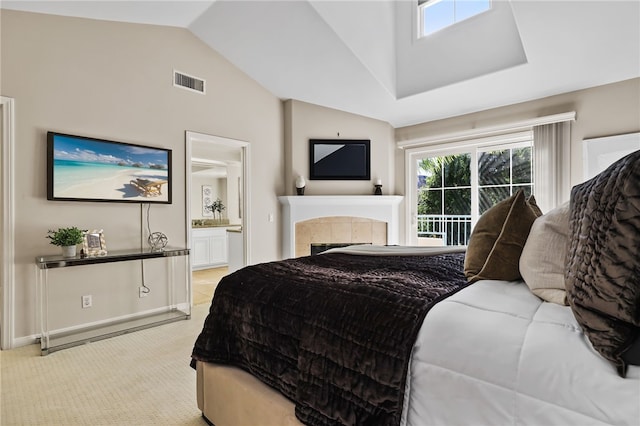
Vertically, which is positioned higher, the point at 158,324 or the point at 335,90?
the point at 335,90

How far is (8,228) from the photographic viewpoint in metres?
2.82

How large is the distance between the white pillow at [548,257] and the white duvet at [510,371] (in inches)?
1.9

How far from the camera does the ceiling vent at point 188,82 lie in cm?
385

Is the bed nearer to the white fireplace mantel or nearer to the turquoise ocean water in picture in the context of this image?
the turquoise ocean water in picture

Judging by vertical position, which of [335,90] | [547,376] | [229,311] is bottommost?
[229,311]

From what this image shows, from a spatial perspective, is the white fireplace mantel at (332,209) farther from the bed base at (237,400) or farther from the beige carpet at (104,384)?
the bed base at (237,400)

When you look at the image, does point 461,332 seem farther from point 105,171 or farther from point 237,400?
point 105,171

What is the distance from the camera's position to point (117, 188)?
11.1ft

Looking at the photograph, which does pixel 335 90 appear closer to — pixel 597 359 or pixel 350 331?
pixel 350 331

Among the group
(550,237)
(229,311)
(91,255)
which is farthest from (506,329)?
(91,255)

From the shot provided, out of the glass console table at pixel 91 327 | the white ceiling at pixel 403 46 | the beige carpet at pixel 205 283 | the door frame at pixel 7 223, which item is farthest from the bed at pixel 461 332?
the beige carpet at pixel 205 283

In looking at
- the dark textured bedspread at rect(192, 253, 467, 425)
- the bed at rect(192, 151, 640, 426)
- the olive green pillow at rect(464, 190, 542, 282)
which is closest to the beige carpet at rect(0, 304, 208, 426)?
the bed at rect(192, 151, 640, 426)

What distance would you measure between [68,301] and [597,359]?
3.81 m

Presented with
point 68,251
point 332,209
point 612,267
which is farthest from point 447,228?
point 68,251
